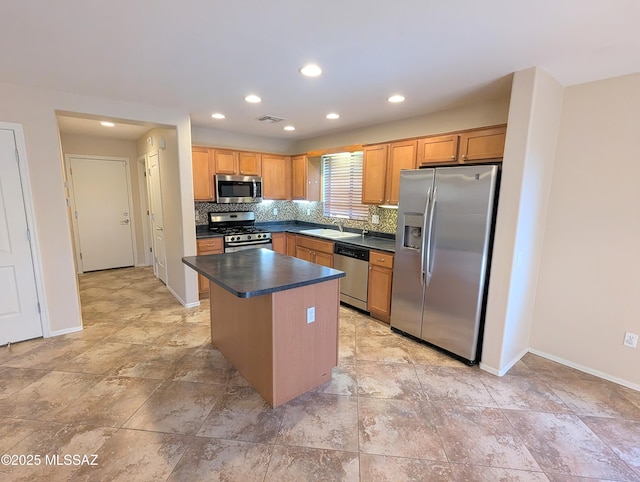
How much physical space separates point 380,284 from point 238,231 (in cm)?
236

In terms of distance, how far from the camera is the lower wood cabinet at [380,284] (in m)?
3.51

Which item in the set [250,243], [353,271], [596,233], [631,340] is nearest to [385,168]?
[353,271]

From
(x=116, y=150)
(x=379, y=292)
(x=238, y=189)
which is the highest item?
(x=116, y=150)

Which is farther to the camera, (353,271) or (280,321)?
(353,271)

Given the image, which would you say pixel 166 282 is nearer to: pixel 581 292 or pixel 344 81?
pixel 344 81

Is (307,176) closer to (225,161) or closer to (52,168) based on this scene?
A: (225,161)

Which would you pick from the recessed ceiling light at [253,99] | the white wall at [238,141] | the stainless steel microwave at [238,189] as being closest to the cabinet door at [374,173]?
the recessed ceiling light at [253,99]

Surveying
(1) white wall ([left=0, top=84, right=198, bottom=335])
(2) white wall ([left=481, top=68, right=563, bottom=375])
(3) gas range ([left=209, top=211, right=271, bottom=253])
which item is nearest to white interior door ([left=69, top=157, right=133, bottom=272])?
(3) gas range ([left=209, top=211, right=271, bottom=253])

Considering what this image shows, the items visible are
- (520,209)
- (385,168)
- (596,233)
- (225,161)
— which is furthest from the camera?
(225,161)

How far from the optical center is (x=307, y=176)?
5.04 metres

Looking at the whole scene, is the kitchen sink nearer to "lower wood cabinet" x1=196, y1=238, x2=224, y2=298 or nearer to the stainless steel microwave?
the stainless steel microwave

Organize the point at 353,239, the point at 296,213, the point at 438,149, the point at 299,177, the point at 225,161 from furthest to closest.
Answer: the point at 296,213 → the point at 299,177 → the point at 225,161 → the point at 353,239 → the point at 438,149

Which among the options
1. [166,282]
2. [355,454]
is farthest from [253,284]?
[166,282]

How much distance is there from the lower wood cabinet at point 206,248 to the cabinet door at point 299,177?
5.20ft
